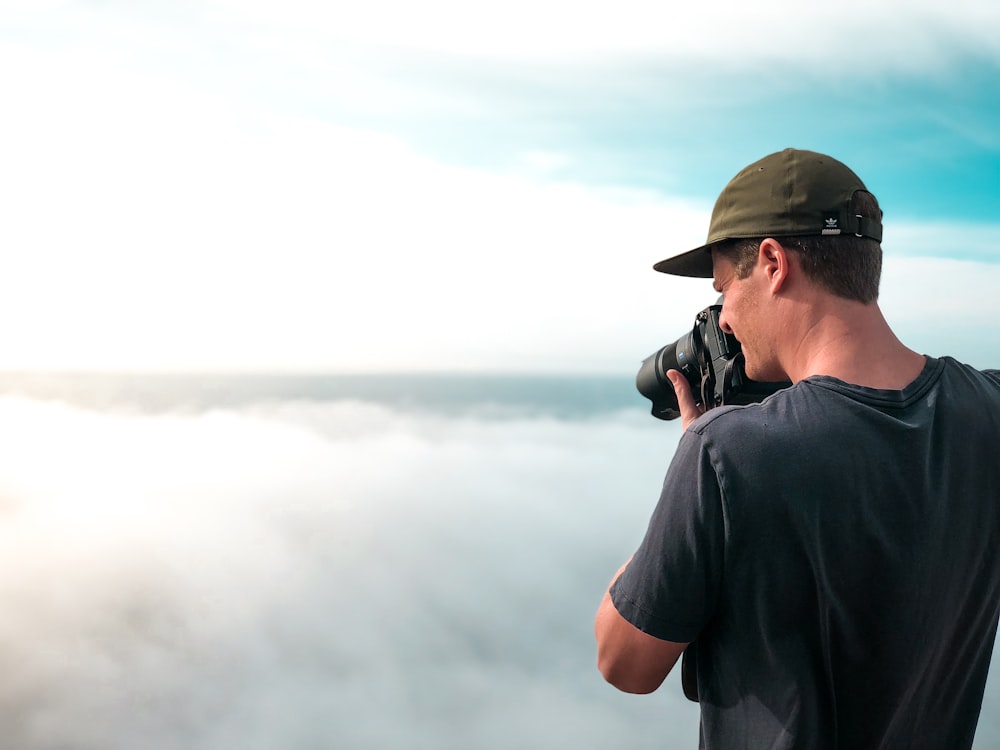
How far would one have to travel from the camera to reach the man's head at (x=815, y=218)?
1.80 meters

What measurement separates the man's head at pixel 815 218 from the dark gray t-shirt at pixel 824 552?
0.85 feet

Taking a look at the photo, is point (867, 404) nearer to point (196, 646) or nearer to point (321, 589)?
point (196, 646)

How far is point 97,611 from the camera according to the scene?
14350 centimetres

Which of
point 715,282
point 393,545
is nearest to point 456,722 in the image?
point 393,545

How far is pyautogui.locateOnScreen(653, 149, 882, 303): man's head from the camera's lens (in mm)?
1799

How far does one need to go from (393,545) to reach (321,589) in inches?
963

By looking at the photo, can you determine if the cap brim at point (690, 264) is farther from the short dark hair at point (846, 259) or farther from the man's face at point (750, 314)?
the short dark hair at point (846, 259)

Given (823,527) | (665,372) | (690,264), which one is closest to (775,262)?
(690,264)

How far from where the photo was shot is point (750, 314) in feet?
6.40

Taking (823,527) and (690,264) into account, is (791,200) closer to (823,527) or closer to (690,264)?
(690,264)

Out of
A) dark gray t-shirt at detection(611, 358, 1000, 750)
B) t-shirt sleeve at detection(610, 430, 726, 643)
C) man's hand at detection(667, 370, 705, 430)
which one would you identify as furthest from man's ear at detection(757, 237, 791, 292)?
man's hand at detection(667, 370, 705, 430)

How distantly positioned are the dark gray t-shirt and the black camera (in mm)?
656

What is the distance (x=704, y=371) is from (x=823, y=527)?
3.54 ft

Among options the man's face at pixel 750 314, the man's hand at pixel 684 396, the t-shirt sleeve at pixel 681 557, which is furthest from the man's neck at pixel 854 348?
the man's hand at pixel 684 396
